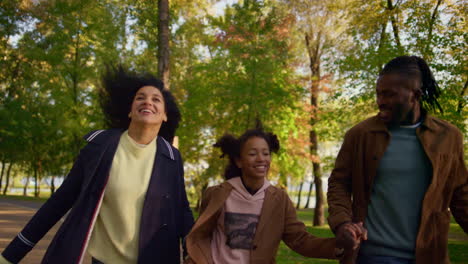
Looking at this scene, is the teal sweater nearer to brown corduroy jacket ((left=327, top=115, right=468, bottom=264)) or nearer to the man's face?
brown corduroy jacket ((left=327, top=115, right=468, bottom=264))

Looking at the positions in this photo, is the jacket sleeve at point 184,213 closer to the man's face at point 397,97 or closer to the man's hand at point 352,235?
the man's hand at point 352,235

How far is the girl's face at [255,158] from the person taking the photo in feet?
13.3

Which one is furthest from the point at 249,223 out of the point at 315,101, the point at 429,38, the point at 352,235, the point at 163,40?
the point at 315,101

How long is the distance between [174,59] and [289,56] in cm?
810

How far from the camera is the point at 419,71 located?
10.2 feet

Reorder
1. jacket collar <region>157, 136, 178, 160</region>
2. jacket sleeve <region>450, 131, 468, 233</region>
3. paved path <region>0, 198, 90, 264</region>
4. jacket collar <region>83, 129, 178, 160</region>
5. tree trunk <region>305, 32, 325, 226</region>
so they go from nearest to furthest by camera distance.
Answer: jacket sleeve <region>450, 131, 468, 233</region>, jacket collar <region>83, 129, 178, 160</region>, jacket collar <region>157, 136, 178, 160</region>, paved path <region>0, 198, 90, 264</region>, tree trunk <region>305, 32, 325, 226</region>

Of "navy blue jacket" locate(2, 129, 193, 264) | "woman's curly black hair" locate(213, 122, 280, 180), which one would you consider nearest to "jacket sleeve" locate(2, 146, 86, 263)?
"navy blue jacket" locate(2, 129, 193, 264)

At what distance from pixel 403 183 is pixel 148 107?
2.01 meters

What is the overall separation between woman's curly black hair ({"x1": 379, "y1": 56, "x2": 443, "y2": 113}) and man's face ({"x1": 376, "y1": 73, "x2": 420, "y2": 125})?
53 millimetres

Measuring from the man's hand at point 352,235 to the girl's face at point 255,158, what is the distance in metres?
1.31

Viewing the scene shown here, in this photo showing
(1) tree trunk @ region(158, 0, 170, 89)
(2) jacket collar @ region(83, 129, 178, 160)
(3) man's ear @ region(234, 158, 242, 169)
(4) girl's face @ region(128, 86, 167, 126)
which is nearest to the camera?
(2) jacket collar @ region(83, 129, 178, 160)

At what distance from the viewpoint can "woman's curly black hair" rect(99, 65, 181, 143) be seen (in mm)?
4121

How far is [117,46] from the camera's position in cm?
2556

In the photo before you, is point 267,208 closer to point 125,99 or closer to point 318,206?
point 125,99
